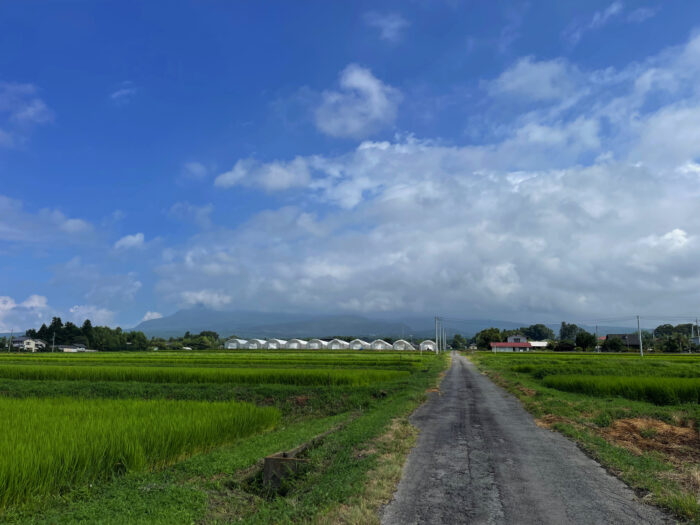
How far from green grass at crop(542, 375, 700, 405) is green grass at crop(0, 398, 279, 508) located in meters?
17.5

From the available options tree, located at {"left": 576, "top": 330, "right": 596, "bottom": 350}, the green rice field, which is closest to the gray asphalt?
the green rice field

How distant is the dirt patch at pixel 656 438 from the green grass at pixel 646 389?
601 cm

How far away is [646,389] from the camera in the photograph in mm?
20141

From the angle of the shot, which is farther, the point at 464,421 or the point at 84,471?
the point at 464,421

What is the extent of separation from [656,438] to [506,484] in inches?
312

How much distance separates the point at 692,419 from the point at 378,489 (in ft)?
45.6

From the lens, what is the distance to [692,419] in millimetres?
14430

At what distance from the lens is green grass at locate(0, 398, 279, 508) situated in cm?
670

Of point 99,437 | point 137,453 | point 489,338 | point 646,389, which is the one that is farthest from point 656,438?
point 489,338

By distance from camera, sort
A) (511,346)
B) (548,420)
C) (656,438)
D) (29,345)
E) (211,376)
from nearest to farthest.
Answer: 1. (656,438)
2. (548,420)
3. (211,376)
4. (29,345)
5. (511,346)

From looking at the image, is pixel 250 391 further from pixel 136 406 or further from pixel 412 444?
pixel 412 444

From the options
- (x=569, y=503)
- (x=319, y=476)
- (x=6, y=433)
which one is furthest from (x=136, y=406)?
(x=569, y=503)

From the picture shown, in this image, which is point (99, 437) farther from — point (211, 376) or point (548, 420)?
point (211, 376)

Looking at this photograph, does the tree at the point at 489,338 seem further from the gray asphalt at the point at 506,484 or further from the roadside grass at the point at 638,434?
the gray asphalt at the point at 506,484
